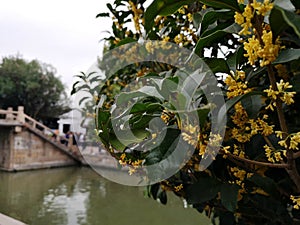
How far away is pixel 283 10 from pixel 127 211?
4592 millimetres

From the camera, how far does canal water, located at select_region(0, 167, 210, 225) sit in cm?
407

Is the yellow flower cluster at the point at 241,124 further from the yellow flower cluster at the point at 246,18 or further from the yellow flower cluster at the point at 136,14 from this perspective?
the yellow flower cluster at the point at 136,14

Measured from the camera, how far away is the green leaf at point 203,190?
24.9 inches

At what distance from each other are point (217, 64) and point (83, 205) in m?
4.92

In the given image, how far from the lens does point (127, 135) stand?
54cm

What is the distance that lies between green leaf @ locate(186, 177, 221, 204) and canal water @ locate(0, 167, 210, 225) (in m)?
3.04

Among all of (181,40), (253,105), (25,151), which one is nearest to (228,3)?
(253,105)

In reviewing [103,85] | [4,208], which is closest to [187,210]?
[4,208]

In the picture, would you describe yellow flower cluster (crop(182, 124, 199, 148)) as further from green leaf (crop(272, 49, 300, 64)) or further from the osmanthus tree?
green leaf (crop(272, 49, 300, 64))

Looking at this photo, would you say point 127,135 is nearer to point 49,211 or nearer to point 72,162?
point 49,211

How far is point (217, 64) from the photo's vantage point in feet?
1.52

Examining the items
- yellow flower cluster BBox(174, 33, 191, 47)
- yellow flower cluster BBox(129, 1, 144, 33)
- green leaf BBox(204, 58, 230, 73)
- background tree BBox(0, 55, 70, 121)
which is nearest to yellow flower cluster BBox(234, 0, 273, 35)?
green leaf BBox(204, 58, 230, 73)

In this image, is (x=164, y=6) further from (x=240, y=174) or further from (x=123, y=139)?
(x=240, y=174)

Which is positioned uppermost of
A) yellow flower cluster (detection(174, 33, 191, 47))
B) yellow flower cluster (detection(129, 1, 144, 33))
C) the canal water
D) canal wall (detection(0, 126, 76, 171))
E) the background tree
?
the background tree
